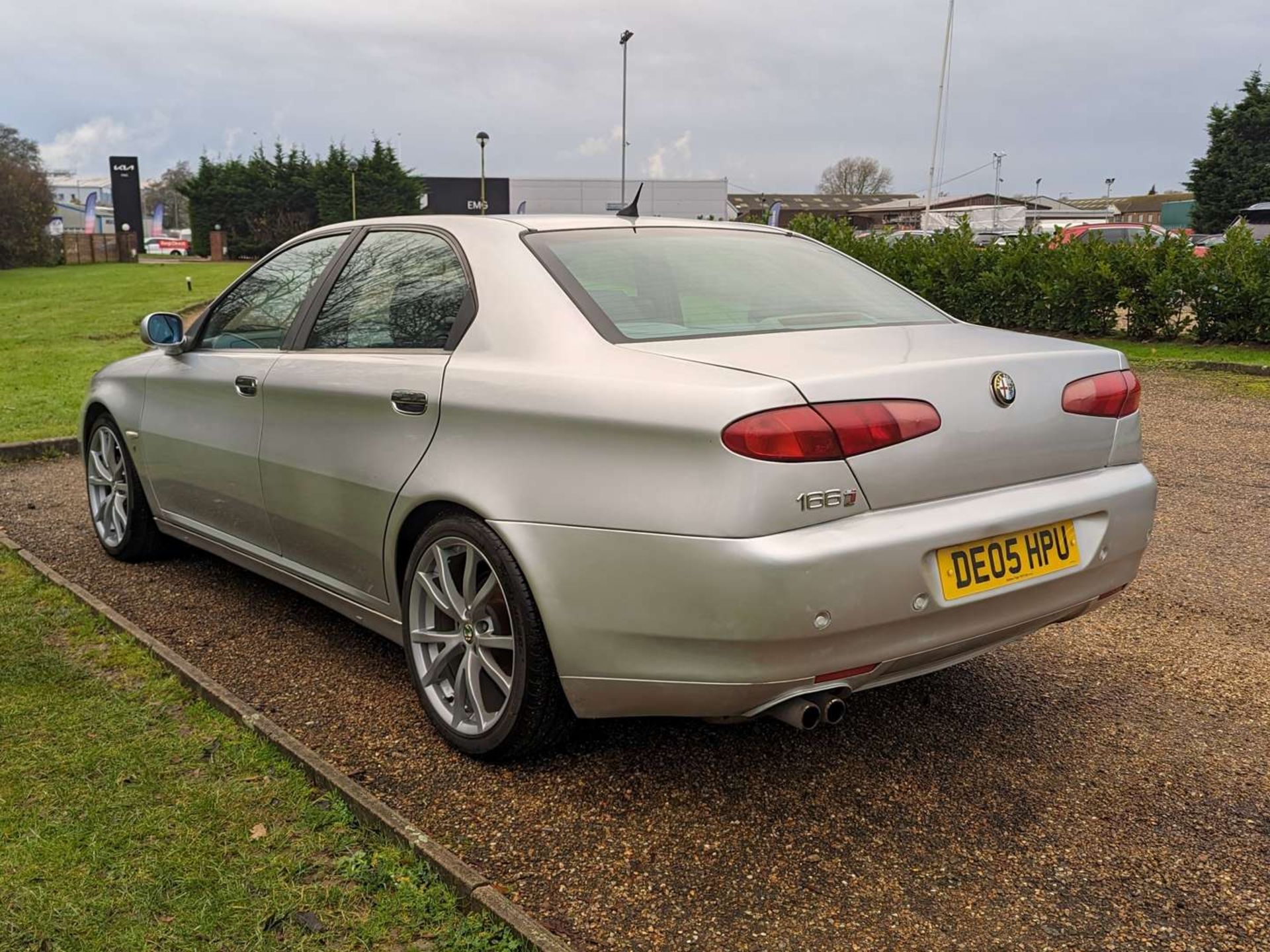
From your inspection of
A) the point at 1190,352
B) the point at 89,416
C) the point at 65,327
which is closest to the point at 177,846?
the point at 89,416

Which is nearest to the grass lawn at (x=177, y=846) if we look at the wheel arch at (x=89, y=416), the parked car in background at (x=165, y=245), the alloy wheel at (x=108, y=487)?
the alloy wheel at (x=108, y=487)

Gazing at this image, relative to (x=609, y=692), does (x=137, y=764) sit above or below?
below

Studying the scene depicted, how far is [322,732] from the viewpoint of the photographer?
11.4ft

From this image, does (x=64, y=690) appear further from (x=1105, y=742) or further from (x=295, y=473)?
(x=1105, y=742)

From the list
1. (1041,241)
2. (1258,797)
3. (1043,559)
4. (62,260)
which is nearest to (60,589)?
(1043,559)

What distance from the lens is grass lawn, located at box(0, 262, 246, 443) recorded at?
34.8ft

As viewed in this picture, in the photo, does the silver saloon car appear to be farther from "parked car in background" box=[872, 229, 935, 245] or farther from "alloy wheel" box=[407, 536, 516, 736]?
"parked car in background" box=[872, 229, 935, 245]

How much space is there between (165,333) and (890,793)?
11.5 feet

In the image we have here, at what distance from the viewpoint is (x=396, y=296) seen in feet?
12.2

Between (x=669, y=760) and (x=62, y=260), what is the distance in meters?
52.9

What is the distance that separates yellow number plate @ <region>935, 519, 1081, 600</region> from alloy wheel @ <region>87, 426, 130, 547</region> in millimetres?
3949

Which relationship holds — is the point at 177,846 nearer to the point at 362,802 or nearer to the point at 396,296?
the point at 362,802

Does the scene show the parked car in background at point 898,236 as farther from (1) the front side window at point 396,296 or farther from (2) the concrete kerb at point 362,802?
(2) the concrete kerb at point 362,802

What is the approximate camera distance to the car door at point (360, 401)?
3.39m
